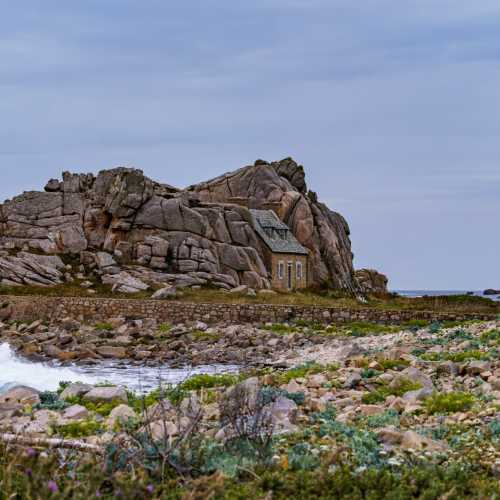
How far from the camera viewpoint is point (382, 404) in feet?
34.9

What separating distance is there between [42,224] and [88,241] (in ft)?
10.6

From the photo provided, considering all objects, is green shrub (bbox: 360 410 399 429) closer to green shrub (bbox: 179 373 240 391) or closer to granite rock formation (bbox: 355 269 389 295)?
green shrub (bbox: 179 373 240 391)

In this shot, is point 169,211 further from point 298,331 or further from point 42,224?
point 298,331

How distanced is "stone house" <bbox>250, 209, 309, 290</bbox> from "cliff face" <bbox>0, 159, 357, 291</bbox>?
46.6 inches

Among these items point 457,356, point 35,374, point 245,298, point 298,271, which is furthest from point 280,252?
point 457,356

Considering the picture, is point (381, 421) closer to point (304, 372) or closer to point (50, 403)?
point (50, 403)

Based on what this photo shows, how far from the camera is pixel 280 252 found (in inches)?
2080

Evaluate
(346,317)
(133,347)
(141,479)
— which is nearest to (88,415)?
(141,479)

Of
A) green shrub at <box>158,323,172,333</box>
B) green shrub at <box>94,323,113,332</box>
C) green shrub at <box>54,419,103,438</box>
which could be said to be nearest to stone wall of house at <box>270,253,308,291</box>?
green shrub at <box>158,323,172,333</box>

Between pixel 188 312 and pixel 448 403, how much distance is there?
23.7 metres

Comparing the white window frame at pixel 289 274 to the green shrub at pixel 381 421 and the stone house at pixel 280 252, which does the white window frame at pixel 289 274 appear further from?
the green shrub at pixel 381 421

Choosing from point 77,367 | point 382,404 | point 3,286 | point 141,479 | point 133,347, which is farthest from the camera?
point 3,286

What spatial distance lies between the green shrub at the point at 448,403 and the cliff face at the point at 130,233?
32.0 metres

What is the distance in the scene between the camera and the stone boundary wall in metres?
30.7
